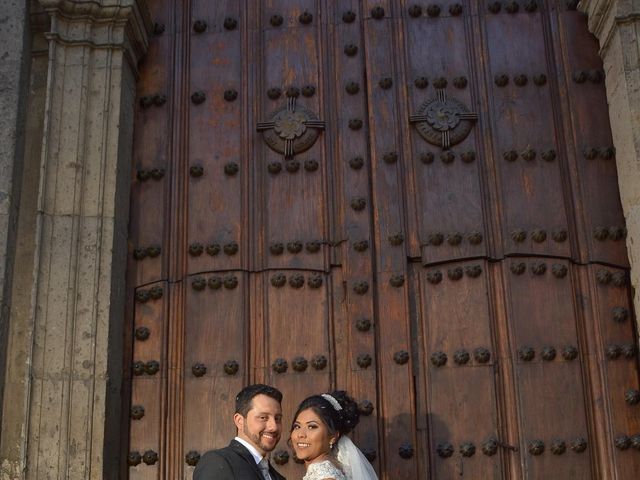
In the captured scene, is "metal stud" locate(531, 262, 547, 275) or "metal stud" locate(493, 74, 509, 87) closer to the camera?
"metal stud" locate(531, 262, 547, 275)

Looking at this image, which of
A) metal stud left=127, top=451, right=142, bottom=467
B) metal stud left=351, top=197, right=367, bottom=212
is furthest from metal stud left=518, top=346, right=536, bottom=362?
metal stud left=127, top=451, right=142, bottom=467

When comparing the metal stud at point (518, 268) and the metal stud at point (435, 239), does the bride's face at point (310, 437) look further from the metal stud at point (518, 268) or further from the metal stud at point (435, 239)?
the metal stud at point (518, 268)

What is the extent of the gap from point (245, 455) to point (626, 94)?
7.08ft

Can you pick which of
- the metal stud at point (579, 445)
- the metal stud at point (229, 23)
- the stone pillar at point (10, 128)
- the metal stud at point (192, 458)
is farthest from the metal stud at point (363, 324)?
the metal stud at point (229, 23)

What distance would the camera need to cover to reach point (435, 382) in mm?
3844

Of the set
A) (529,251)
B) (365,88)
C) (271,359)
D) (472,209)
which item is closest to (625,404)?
(529,251)

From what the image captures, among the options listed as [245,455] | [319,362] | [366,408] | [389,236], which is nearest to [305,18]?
[389,236]

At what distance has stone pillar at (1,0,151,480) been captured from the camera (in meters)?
3.57

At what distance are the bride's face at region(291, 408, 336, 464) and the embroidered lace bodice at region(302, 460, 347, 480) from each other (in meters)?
0.05

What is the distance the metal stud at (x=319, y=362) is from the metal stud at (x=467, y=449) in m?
0.64

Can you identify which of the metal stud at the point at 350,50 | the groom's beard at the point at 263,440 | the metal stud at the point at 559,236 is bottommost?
the groom's beard at the point at 263,440

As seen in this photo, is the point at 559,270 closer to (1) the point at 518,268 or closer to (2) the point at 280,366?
(1) the point at 518,268

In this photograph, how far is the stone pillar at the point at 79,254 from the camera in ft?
11.7

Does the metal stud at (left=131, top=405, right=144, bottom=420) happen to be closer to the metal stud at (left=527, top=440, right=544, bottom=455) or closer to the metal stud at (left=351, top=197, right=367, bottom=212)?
the metal stud at (left=351, top=197, right=367, bottom=212)
